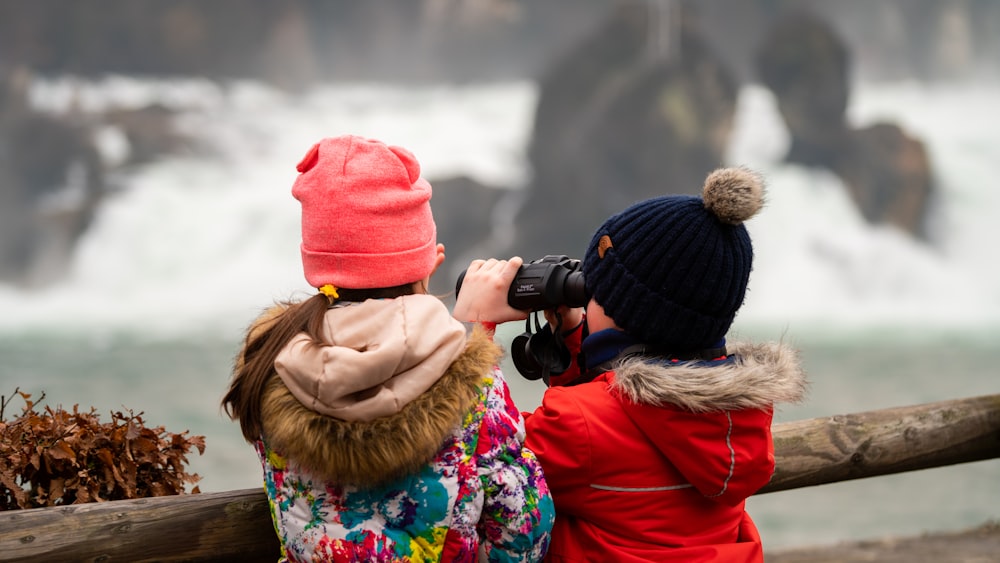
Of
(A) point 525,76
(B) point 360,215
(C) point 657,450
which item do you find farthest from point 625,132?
(B) point 360,215

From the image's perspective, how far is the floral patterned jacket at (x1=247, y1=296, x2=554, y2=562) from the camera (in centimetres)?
131

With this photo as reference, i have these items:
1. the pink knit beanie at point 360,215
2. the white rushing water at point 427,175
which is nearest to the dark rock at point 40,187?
the white rushing water at point 427,175

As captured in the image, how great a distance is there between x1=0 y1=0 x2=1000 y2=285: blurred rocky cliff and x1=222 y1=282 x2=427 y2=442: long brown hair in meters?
15.5

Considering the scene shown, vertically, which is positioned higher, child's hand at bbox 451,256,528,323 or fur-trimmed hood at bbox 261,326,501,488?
child's hand at bbox 451,256,528,323

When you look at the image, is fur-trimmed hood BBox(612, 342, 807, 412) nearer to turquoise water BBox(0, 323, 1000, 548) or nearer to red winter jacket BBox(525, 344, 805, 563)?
red winter jacket BBox(525, 344, 805, 563)

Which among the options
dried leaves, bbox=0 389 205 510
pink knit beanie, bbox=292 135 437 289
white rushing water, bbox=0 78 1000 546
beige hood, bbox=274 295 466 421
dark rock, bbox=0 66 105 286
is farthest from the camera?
dark rock, bbox=0 66 105 286

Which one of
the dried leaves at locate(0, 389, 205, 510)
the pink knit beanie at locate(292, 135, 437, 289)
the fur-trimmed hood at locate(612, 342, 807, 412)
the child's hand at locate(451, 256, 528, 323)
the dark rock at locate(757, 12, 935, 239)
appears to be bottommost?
the dark rock at locate(757, 12, 935, 239)

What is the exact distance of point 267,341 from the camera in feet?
4.56

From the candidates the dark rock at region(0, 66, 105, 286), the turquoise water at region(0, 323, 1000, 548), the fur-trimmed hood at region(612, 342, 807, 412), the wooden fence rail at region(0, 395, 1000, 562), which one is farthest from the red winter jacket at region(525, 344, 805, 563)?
the dark rock at region(0, 66, 105, 286)

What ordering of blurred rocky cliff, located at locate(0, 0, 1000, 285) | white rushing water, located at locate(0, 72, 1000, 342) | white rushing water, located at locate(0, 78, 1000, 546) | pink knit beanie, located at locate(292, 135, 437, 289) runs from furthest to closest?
blurred rocky cliff, located at locate(0, 0, 1000, 285), white rushing water, located at locate(0, 72, 1000, 342), white rushing water, located at locate(0, 78, 1000, 546), pink knit beanie, located at locate(292, 135, 437, 289)

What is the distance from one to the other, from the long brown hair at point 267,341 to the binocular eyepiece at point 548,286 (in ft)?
0.68

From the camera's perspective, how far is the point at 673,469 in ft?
4.95

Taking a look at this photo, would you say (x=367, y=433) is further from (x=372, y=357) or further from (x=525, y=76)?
(x=525, y=76)

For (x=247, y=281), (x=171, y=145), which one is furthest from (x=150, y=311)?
(x=171, y=145)
